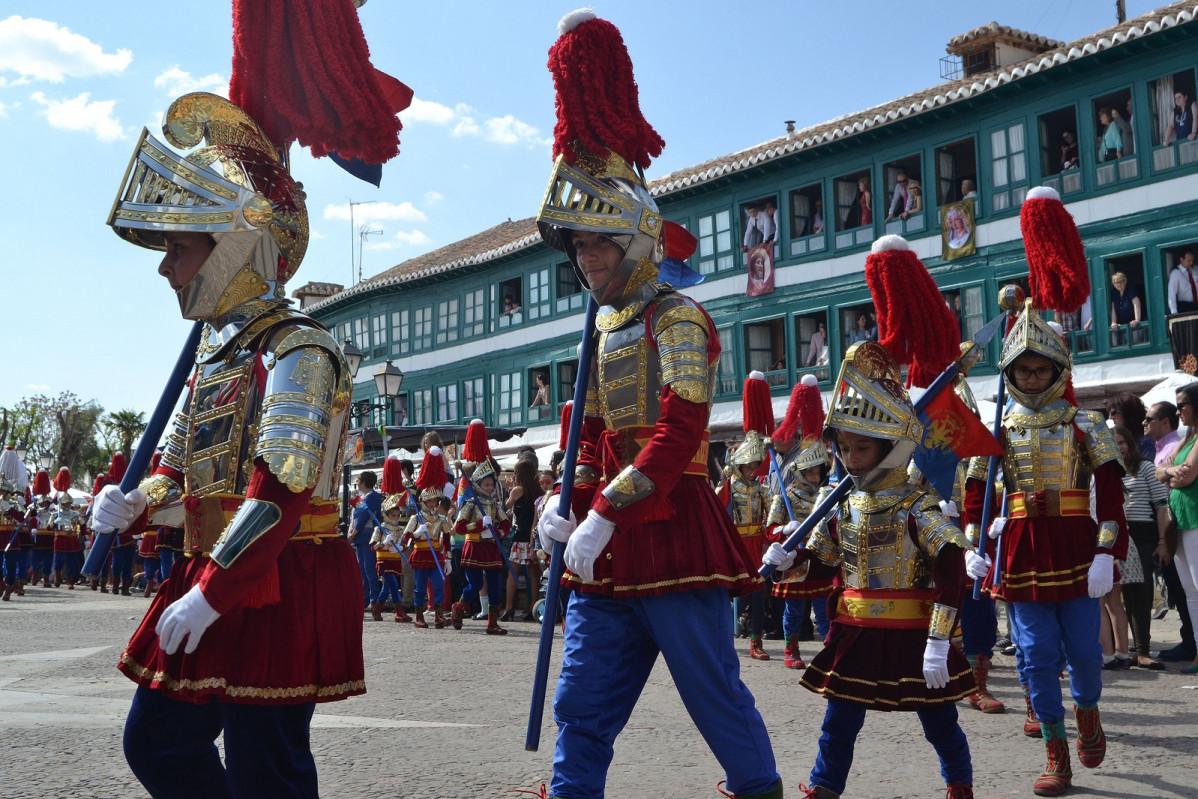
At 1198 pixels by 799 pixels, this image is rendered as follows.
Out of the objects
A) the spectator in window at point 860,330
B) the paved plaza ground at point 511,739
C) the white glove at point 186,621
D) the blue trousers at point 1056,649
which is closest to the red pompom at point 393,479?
the paved plaza ground at point 511,739

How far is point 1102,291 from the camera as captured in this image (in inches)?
885

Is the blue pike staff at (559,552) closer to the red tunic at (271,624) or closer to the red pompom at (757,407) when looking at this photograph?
the red tunic at (271,624)

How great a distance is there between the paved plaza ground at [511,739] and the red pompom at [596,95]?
2861 mm

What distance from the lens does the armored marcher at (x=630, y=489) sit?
13.0 ft

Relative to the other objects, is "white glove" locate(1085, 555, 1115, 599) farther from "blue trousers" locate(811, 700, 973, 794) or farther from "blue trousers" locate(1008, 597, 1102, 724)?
"blue trousers" locate(811, 700, 973, 794)

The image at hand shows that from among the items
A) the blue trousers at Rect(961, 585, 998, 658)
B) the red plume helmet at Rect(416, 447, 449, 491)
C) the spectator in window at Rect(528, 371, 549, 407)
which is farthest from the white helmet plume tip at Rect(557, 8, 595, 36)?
the spectator in window at Rect(528, 371, 549, 407)

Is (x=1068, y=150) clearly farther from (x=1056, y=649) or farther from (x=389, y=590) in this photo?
(x=1056, y=649)

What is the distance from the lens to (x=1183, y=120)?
69.8 feet

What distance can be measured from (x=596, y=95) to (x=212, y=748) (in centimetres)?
255

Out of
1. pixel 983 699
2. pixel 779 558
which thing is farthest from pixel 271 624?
pixel 983 699

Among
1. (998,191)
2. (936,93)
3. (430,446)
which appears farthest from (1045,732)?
(936,93)

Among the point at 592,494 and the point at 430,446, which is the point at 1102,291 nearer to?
the point at 430,446

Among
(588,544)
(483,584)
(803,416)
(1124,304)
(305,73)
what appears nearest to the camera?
(588,544)

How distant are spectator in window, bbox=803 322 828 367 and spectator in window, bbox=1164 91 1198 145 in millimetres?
8496
